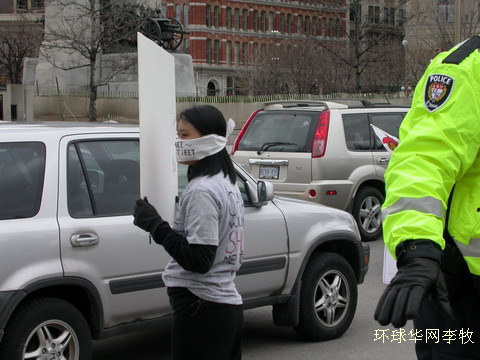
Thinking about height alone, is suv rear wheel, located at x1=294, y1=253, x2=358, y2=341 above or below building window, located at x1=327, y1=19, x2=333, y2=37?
below

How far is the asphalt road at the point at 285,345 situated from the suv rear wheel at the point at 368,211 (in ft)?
14.6

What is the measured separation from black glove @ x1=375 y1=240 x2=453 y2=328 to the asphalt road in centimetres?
401

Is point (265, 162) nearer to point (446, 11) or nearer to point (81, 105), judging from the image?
point (81, 105)

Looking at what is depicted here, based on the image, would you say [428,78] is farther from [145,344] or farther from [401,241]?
[145,344]

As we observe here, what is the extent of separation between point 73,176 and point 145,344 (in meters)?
2.03

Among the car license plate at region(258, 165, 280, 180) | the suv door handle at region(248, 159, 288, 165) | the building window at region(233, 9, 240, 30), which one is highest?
the building window at region(233, 9, 240, 30)

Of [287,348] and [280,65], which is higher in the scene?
[280,65]

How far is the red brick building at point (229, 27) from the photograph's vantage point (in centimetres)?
8475

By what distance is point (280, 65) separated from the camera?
5266 centimetres

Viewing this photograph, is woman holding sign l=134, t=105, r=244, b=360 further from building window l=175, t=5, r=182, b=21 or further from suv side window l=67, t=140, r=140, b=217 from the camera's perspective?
building window l=175, t=5, r=182, b=21

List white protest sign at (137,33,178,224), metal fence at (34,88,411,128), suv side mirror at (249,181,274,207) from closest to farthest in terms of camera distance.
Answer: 1. white protest sign at (137,33,178,224)
2. suv side mirror at (249,181,274,207)
3. metal fence at (34,88,411,128)

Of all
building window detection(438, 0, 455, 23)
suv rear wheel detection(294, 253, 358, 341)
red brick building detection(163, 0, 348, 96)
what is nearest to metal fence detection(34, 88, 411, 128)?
building window detection(438, 0, 455, 23)

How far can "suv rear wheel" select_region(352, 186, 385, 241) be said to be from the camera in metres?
11.8

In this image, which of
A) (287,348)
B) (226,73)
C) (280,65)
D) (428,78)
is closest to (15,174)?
(287,348)
